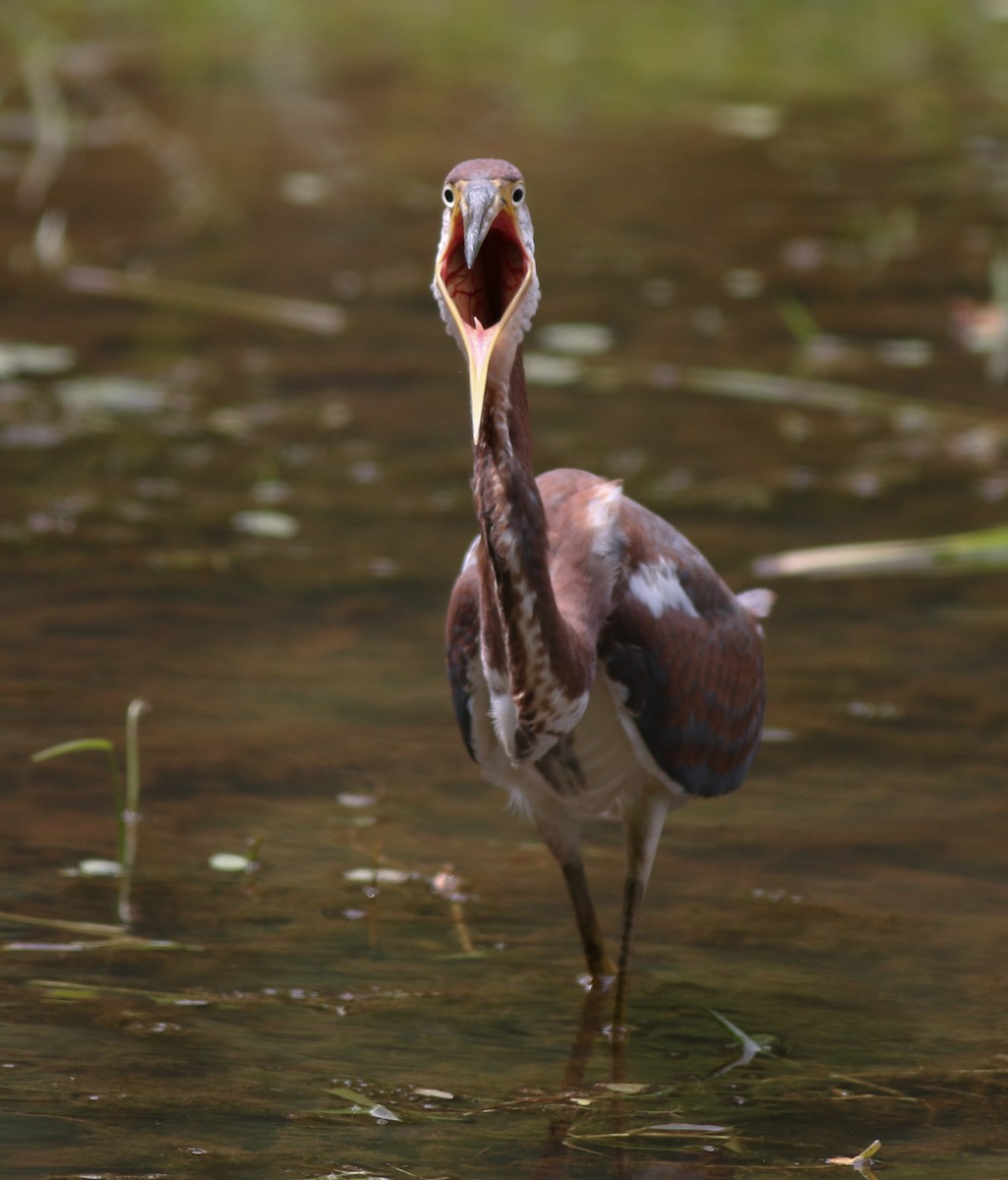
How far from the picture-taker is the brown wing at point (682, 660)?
4.23 metres

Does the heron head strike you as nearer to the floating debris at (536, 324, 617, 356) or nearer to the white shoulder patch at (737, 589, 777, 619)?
the white shoulder patch at (737, 589, 777, 619)

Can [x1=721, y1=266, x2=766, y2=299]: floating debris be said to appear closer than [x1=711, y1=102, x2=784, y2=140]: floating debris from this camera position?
Yes

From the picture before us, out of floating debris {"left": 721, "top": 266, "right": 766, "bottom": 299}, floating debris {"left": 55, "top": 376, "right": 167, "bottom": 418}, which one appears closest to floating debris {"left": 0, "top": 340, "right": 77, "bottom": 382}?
floating debris {"left": 55, "top": 376, "right": 167, "bottom": 418}

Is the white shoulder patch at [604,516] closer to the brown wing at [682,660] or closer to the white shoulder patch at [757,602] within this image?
the brown wing at [682,660]

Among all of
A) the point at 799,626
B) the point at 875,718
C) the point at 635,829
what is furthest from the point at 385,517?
the point at 635,829

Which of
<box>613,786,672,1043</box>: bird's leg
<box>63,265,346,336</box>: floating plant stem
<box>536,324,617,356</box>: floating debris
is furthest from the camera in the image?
<box>63,265,346,336</box>: floating plant stem

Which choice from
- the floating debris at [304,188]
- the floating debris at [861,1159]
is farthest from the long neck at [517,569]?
the floating debris at [304,188]

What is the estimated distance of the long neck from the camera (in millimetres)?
3744

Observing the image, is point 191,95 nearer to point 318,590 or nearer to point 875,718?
point 318,590

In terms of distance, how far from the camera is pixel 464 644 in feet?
14.2

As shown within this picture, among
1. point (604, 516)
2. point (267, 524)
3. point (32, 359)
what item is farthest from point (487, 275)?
point (32, 359)

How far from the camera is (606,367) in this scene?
29.6 ft

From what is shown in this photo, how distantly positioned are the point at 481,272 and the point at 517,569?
1.85 ft

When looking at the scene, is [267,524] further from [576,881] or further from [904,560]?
[576,881]
